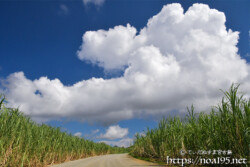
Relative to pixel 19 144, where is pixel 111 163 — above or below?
below

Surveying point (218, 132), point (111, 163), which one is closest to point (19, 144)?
point (111, 163)

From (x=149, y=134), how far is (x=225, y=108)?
8.97 m

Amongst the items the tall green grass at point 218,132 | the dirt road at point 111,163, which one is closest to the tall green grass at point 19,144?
the dirt road at point 111,163

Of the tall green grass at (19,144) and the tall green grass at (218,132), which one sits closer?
the tall green grass at (218,132)

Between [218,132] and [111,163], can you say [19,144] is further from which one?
[218,132]

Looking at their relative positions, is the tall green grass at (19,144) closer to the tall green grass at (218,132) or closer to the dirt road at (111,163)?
the dirt road at (111,163)

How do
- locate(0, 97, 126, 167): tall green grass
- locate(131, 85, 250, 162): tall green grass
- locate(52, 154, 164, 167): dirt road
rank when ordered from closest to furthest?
locate(131, 85, 250, 162): tall green grass, locate(0, 97, 126, 167): tall green grass, locate(52, 154, 164, 167): dirt road

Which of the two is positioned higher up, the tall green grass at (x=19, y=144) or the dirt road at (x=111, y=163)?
the tall green grass at (x=19, y=144)

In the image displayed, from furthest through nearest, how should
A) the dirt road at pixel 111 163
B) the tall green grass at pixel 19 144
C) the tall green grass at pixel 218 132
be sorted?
the dirt road at pixel 111 163 → the tall green grass at pixel 19 144 → the tall green grass at pixel 218 132

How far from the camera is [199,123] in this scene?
804 cm

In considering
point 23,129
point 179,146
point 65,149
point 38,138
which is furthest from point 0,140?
point 65,149

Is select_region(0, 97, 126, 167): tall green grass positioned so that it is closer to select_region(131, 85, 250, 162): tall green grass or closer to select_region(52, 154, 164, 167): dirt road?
select_region(52, 154, 164, 167): dirt road

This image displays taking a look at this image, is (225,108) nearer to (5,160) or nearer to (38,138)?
(5,160)

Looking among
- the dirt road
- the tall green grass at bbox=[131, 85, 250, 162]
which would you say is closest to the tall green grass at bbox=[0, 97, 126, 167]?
the dirt road
